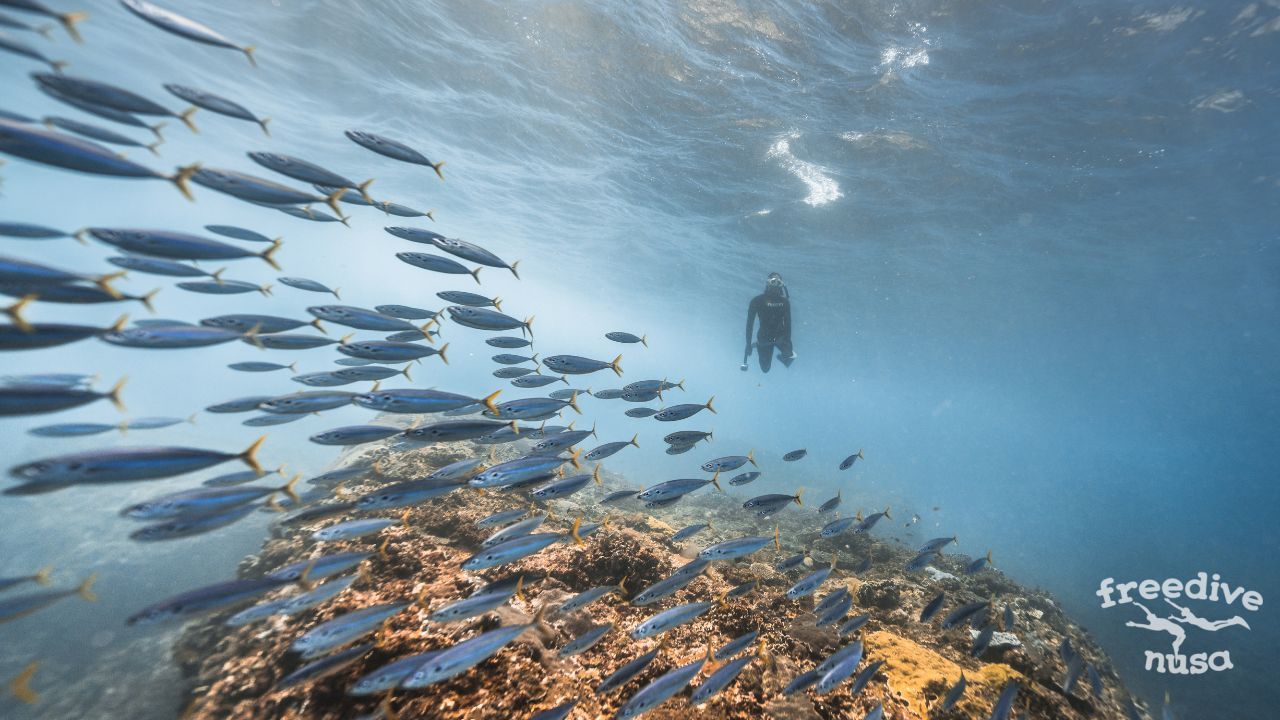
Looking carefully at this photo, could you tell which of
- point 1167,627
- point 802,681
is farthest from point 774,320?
point 1167,627

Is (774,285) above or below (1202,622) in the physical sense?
above

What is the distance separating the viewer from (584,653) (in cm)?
331

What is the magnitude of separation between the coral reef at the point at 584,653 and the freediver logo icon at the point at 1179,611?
8.95 meters

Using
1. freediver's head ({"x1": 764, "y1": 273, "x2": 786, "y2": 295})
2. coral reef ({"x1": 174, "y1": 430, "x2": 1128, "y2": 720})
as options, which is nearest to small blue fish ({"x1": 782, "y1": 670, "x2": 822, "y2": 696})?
coral reef ({"x1": 174, "y1": 430, "x2": 1128, "y2": 720})

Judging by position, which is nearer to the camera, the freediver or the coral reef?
the coral reef

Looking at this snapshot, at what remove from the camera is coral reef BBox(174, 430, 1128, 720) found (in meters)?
2.88

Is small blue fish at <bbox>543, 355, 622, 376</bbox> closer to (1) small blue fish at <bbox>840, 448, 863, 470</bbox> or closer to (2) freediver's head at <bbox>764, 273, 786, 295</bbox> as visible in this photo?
(1) small blue fish at <bbox>840, 448, 863, 470</bbox>

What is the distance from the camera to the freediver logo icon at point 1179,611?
13.2 meters

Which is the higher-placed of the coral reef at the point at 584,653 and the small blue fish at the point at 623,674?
the small blue fish at the point at 623,674

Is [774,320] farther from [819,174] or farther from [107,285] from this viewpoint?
[107,285]

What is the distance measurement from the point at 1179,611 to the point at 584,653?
26.3 metres

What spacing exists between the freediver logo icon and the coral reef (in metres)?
8.95

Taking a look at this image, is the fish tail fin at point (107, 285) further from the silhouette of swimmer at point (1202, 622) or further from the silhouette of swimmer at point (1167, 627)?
the silhouette of swimmer at point (1202, 622)

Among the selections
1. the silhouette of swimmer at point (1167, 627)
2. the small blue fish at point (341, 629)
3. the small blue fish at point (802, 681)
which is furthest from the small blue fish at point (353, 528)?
the silhouette of swimmer at point (1167, 627)
